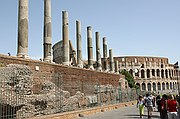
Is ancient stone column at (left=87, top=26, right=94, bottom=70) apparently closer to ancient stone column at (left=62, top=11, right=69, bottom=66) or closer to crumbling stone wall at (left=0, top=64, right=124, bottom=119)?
ancient stone column at (left=62, top=11, right=69, bottom=66)

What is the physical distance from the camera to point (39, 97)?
1085cm

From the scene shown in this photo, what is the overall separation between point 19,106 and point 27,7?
4934 mm

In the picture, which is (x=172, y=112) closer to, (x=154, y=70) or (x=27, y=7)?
(x=27, y=7)

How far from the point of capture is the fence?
28.6ft

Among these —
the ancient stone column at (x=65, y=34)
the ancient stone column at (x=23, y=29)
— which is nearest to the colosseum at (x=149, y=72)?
the ancient stone column at (x=65, y=34)

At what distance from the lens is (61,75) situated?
1238 centimetres

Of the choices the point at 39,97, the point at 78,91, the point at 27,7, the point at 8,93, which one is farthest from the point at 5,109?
the point at 78,91

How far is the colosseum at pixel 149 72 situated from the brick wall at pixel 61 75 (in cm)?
4441

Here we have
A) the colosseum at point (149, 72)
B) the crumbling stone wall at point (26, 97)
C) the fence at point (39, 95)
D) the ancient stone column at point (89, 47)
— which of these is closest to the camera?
the crumbling stone wall at point (26, 97)

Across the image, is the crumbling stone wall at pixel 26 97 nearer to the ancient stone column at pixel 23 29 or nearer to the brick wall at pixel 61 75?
the brick wall at pixel 61 75

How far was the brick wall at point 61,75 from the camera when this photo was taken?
10.7 m

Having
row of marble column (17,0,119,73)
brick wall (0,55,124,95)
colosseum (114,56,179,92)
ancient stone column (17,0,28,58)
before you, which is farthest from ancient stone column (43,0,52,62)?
colosseum (114,56,179,92)

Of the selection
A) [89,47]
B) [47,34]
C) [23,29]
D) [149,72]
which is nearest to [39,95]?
[23,29]

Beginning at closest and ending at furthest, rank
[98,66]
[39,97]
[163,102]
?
[163,102]
[39,97]
[98,66]
